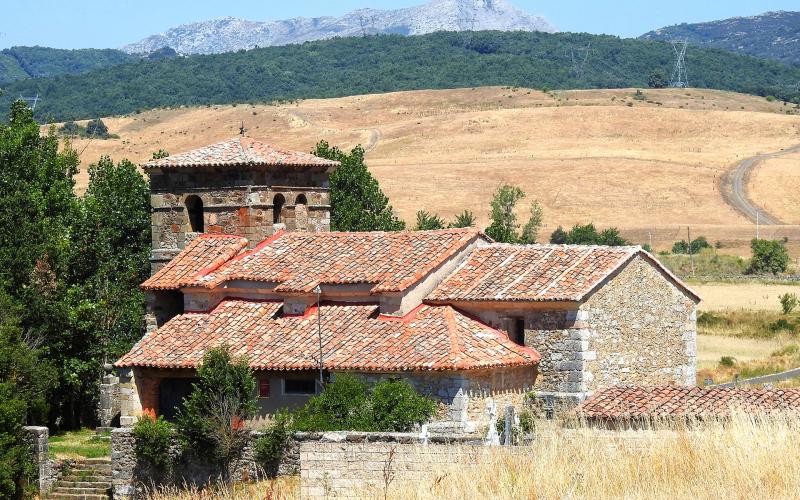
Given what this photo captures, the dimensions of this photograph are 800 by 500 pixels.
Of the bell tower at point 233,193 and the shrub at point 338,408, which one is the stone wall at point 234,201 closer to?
the bell tower at point 233,193

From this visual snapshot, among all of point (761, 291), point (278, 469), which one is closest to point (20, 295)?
point (278, 469)

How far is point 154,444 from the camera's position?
93.6 ft

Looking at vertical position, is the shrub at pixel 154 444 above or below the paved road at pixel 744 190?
below

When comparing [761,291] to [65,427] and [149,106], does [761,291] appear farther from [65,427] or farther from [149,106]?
[149,106]

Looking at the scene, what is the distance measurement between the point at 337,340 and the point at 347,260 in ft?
8.64

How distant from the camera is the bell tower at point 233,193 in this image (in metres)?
33.8

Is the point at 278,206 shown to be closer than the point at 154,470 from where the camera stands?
No

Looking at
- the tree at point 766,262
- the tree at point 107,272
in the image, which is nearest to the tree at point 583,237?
the tree at point 766,262

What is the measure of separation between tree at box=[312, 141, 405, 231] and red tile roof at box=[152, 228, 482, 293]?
13.3 metres

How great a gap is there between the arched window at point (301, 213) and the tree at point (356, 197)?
10.6 metres

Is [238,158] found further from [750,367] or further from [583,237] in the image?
[583,237]

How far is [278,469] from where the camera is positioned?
2611 cm

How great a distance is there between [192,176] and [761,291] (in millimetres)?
38226

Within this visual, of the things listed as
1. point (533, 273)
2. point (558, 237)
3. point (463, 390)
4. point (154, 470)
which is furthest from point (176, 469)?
point (558, 237)
